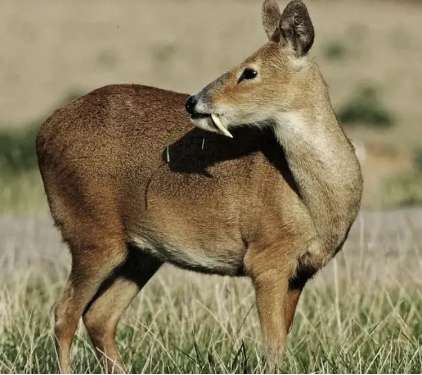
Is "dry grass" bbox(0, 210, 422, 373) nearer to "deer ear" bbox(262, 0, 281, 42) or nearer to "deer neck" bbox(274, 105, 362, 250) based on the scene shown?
"deer neck" bbox(274, 105, 362, 250)

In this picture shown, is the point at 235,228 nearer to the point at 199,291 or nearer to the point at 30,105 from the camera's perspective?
the point at 199,291

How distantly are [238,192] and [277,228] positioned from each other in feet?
1.28

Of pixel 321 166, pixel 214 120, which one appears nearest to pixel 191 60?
pixel 321 166

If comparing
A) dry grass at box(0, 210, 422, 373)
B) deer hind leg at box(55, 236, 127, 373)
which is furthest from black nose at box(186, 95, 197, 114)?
dry grass at box(0, 210, 422, 373)

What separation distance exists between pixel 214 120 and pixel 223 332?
5.49 ft

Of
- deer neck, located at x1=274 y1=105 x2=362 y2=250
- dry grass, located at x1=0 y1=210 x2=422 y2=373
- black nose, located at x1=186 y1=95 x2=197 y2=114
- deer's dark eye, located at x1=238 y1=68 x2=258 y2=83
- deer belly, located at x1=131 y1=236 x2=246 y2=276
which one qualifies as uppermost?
deer's dark eye, located at x1=238 y1=68 x2=258 y2=83

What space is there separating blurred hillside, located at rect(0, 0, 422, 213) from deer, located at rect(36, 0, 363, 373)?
695cm

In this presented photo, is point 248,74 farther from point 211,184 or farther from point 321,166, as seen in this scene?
point 211,184

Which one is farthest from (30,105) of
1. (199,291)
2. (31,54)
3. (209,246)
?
(209,246)

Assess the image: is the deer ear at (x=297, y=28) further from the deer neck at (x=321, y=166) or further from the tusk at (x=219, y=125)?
the tusk at (x=219, y=125)

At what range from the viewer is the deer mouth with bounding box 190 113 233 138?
279 inches

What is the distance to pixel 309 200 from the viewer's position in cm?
729

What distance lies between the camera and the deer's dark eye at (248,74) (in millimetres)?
7156

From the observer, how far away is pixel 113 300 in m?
8.46
